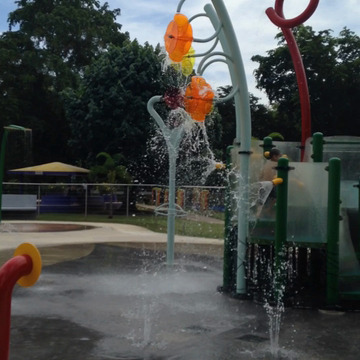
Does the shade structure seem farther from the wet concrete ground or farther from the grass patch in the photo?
the wet concrete ground

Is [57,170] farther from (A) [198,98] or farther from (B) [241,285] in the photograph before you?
(B) [241,285]

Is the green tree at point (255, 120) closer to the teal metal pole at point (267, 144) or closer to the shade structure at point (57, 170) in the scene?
the shade structure at point (57, 170)

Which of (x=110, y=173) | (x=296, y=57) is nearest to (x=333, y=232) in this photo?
(x=296, y=57)

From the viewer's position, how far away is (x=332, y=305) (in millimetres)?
6422

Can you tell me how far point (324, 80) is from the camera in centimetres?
3359

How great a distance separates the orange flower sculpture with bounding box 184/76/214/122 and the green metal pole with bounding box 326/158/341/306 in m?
1.74

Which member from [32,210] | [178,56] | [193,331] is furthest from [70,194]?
[193,331]

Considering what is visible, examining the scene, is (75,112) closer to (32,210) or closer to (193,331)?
(32,210)

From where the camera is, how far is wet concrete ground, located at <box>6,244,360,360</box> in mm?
4703

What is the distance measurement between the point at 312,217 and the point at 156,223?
503 inches

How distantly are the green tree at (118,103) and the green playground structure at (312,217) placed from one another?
57.9 feet

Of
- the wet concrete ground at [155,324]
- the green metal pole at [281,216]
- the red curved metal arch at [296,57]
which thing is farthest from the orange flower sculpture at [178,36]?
the wet concrete ground at [155,324]

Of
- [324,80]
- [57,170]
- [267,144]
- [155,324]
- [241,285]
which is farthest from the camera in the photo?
[324,80]

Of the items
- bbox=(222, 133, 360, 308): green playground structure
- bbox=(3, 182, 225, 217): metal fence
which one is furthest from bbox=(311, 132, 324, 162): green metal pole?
bbox=(3, 182, 225, 217): metal fence
